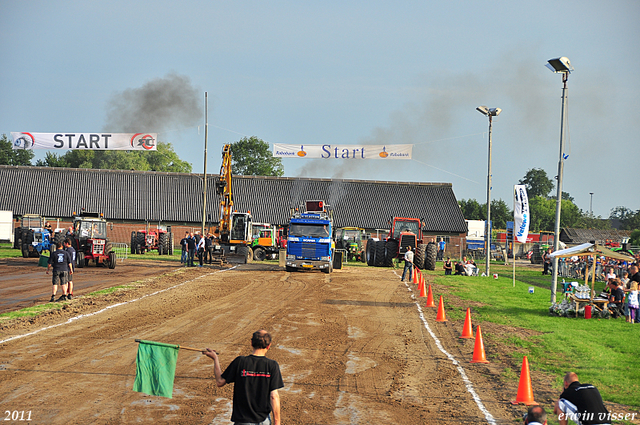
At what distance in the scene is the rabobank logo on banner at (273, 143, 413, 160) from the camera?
41.9 m

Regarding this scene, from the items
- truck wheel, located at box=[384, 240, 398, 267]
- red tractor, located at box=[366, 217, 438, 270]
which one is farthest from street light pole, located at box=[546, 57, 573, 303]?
truck wheel, located at box=[384, 240, 398, 267]

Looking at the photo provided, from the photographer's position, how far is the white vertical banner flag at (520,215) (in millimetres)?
26906

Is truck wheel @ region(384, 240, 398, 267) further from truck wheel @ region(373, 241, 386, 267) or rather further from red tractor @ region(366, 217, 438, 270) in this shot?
truck wheel @ region(373, 241, 386, 267)

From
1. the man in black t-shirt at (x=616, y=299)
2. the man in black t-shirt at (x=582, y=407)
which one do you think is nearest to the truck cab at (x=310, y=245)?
the man in black t-shirt at (x=616, y=299)

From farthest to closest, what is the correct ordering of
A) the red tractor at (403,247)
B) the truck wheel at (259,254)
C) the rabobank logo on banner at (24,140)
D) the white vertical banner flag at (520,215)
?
1. the rabobank logo on banner at (24,140)
2. the truck wheel at (259,254)
3. the red tractor at (403,247)
4. the white vertical banner flag at (520,215)

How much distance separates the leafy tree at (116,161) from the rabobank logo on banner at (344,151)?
2412 inches

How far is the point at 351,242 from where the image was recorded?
44562mm

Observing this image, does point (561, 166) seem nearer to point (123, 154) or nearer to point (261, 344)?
point (261, 344)

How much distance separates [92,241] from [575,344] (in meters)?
24.3

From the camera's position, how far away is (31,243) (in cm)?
3578

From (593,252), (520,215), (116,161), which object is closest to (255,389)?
(593,252)

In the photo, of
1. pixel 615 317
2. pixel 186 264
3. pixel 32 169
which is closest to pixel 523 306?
Result: pixel 615 317

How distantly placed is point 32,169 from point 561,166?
198ft

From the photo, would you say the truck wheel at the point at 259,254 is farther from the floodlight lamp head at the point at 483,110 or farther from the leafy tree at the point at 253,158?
the leafy tree at the point at 253,158
